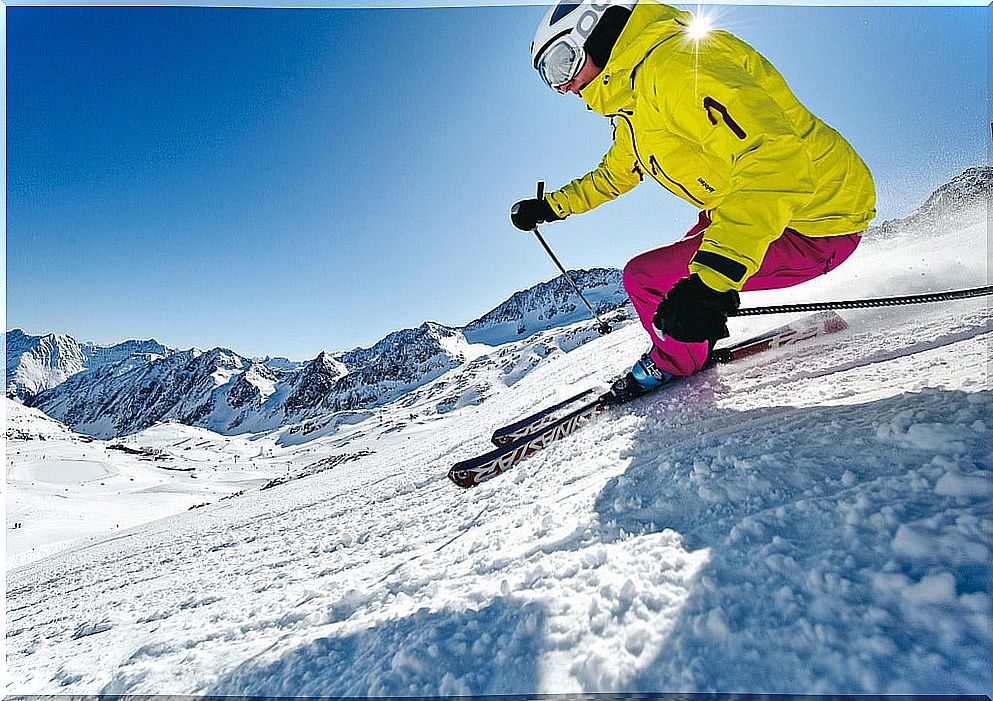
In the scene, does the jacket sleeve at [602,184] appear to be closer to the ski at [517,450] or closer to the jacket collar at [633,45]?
the jacket collar at [633,45]

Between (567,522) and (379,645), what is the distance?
23.6 inches

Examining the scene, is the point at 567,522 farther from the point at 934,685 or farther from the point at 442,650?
the point at 934,685

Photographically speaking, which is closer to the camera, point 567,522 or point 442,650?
point 442,650

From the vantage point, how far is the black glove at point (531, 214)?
10.7 feet

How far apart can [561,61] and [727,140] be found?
0.86 metres

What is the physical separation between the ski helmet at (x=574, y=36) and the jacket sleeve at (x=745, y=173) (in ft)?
1.50

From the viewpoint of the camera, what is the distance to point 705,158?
195 cm

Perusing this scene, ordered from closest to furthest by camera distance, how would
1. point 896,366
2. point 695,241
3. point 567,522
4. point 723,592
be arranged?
point 723,592 < point 567,522 < point 896,366 < point 695,241

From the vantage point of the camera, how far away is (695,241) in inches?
99.0

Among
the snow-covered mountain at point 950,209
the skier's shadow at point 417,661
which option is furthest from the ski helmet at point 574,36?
the snow-covered mountain at point 950,209

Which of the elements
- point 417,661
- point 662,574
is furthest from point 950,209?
point 417,661

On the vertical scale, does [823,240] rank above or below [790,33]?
below

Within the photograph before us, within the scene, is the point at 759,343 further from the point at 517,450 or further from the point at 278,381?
the point at 278,381

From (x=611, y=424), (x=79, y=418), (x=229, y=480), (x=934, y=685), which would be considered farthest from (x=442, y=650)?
(x=79, y=418)
